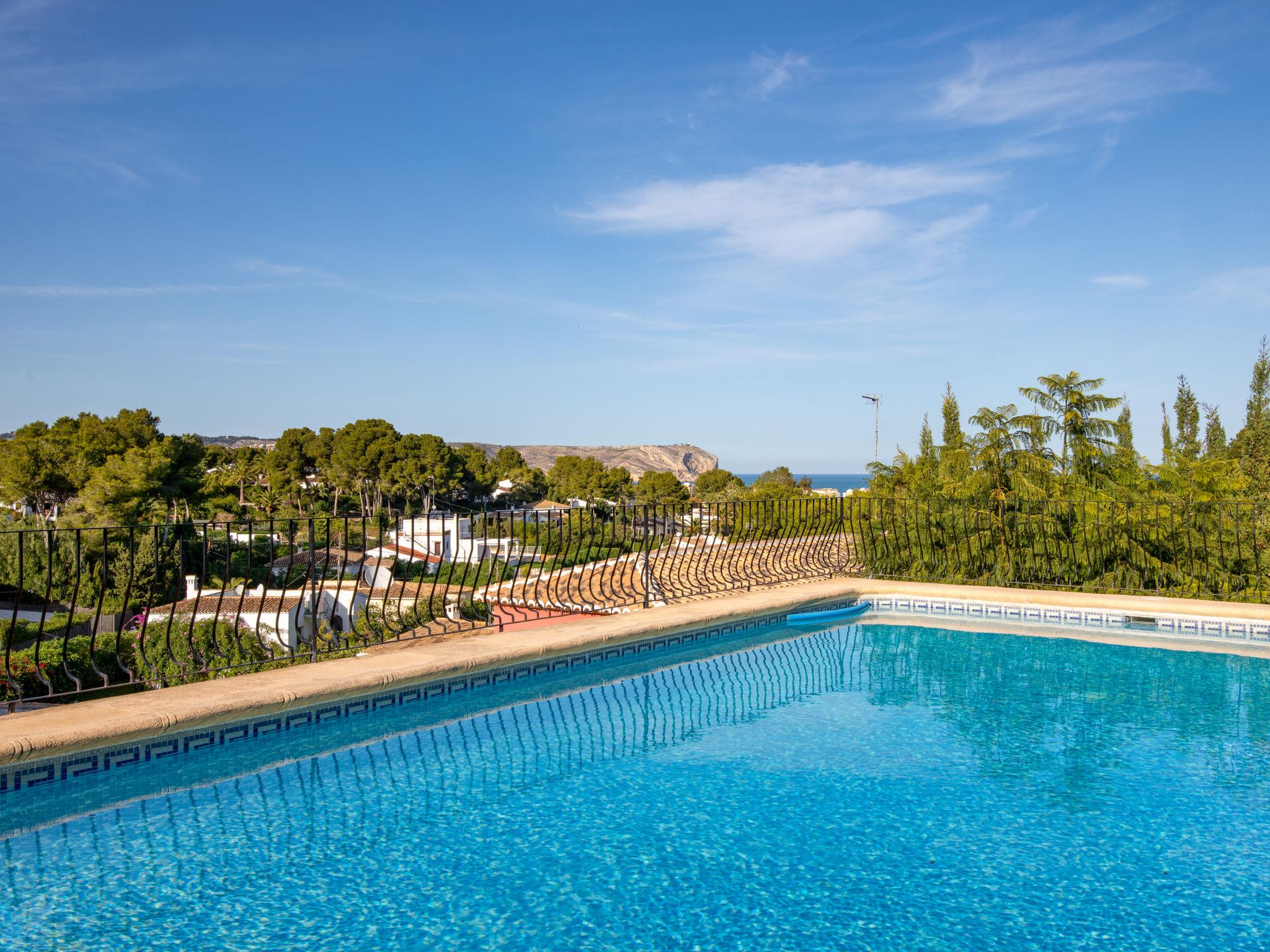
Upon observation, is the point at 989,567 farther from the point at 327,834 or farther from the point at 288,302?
the point at 288,302

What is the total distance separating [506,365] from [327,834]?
36.3 metres

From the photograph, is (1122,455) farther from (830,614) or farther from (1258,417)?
(1258,417)

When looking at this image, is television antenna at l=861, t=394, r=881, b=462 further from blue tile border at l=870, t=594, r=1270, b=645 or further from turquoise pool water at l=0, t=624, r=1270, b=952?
turquoise pool water at l=0, t=624, r=1270, b=952

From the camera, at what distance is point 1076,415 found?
30.4 ft

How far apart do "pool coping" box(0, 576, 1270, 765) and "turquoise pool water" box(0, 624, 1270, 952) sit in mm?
190

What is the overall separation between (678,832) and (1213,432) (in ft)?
111

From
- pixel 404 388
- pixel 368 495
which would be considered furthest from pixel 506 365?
pixel 368 495

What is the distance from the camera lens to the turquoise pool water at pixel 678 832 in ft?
8.45

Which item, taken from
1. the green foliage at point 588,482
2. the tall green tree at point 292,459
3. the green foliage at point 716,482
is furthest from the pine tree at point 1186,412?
the tall green tree at point 292,459

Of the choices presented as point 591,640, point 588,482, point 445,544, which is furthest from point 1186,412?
point 588,482

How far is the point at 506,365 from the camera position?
127 feet

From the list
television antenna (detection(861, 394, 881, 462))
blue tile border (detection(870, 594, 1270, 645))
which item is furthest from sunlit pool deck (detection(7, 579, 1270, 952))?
television antenna (detection(861, 394, 881, 462))

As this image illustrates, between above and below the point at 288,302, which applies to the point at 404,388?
below

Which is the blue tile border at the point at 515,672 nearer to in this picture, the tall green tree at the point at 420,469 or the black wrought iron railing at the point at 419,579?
the black wrought iron railing at the point at 419,579
